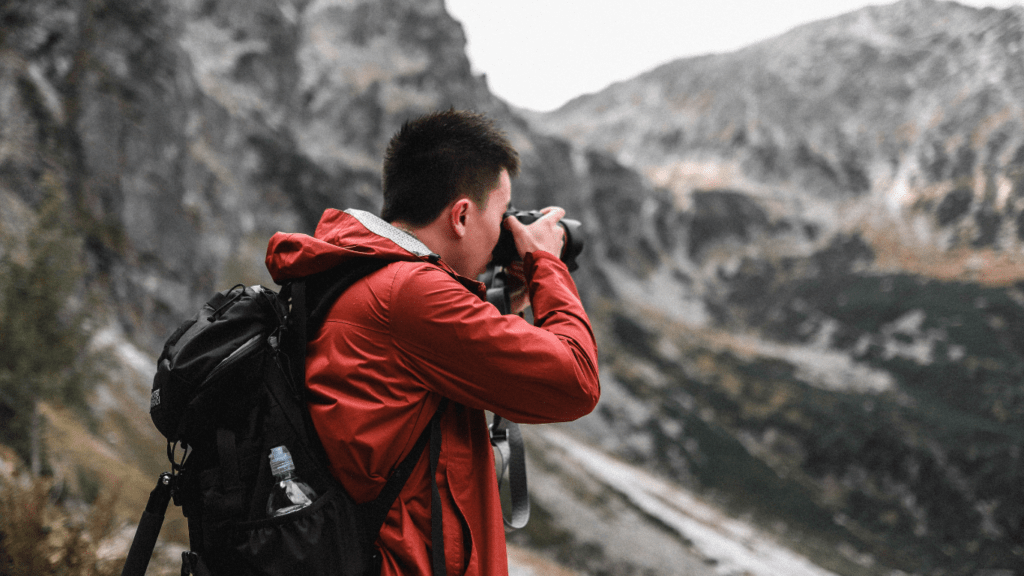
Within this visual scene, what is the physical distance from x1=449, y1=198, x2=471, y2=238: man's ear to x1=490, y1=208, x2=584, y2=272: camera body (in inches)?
12.4

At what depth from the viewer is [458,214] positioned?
2.40 m

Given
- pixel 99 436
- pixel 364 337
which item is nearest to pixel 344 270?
pixel 364 337

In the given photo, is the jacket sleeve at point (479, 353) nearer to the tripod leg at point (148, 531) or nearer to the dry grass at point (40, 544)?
the tripod leg at point (148, 531)

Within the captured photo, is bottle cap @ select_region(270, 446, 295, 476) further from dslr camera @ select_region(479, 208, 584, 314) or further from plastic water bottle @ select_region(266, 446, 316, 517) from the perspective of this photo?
dslr camera @ select_region(479, 208, 584, 314)

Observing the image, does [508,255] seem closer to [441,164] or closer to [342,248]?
[441,164]

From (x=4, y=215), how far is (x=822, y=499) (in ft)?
238

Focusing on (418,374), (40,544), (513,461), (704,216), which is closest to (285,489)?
(418,374)

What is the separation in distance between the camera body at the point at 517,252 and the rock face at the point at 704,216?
3.93 m

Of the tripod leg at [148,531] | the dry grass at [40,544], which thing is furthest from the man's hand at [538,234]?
the dry grass at [40,544]

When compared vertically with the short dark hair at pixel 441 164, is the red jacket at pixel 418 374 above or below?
below

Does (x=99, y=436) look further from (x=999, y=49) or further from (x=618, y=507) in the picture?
(x=999, y=49)

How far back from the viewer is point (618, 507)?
121 feet

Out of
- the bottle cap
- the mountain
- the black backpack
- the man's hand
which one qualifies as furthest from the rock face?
the bottle cap

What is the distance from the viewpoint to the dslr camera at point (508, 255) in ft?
8.97
